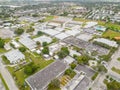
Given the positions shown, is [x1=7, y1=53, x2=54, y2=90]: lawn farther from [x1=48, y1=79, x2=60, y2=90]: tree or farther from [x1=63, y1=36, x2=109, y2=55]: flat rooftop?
[x1=63, y1=36, x2=109, y2=55]: flat rooftop

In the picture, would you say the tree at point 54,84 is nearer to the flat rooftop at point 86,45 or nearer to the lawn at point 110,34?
the flat rooftop at point 86,45

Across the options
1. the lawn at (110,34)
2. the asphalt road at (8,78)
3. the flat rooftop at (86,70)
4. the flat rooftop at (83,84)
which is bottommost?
the lawn at (110,34)

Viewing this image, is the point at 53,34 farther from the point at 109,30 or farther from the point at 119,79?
the point at 119,79

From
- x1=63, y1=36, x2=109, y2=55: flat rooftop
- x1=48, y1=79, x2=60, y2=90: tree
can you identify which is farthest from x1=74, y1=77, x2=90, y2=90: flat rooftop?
x1=63, y1=36, x2=109, y2=55: flat rooftop

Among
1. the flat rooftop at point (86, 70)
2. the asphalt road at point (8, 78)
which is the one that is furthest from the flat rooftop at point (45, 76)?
the flat rooftop at point (86, 70)

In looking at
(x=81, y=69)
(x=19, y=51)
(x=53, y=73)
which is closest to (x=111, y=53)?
(x=81, y=69)

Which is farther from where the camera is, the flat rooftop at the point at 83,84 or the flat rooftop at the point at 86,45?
the flat rooftop at the point at 86,45

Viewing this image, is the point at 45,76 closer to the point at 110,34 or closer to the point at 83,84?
the point at 83,84

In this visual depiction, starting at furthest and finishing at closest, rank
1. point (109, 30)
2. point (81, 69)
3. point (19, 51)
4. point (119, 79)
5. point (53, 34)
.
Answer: point (109, 30) → point (53, 34) → point (19, 51) → point (81, 69) → point (119, 79)
